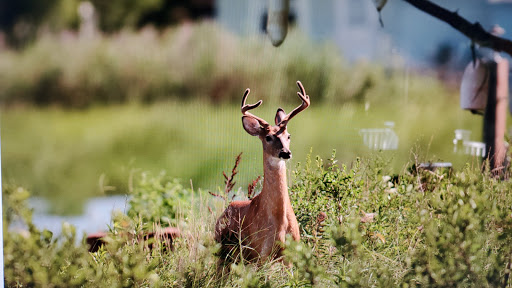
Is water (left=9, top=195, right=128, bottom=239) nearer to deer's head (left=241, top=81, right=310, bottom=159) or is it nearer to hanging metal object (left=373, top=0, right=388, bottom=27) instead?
deer's head (left=241, top=81, right=310, bottom=159)

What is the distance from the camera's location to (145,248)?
3.50 metres

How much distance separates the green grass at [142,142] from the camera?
3277 millimetres

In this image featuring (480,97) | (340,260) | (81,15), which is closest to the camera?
(81,15)

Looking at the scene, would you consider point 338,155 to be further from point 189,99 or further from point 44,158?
point 44,158

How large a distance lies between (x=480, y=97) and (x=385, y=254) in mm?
1290

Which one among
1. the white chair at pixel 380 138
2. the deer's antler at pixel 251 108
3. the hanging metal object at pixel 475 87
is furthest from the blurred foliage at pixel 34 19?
the hanging metal object at pixel 475 87

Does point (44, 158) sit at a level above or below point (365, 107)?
below

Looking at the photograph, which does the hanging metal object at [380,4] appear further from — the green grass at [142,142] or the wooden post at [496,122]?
the wooden post at [496,122]

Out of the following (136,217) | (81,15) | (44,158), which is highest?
(81,15)

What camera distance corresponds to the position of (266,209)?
10.8ft

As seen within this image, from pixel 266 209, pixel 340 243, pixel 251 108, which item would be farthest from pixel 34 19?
pixel 340 243

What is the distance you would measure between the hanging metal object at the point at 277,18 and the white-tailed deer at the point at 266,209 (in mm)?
336

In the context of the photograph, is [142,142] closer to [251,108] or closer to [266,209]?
[251,108]

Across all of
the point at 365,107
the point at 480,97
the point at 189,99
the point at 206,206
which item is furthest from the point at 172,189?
the point at 480,97
